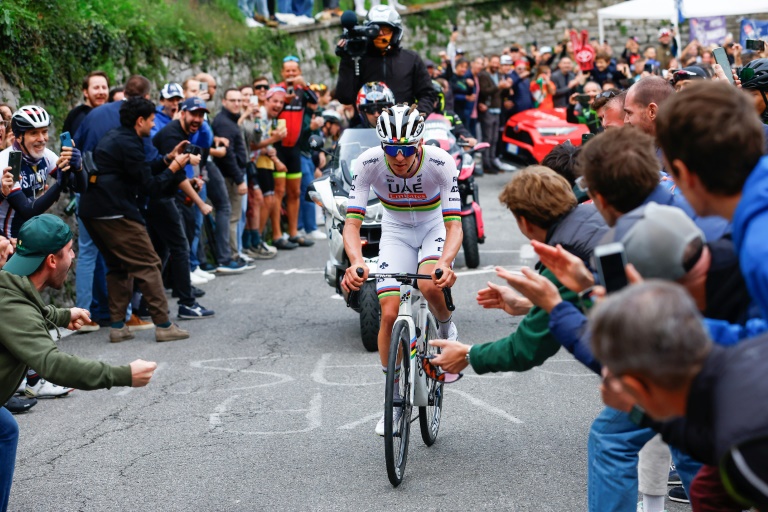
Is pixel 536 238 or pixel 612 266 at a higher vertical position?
pixel 612 266

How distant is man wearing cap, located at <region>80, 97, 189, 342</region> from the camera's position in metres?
9.30

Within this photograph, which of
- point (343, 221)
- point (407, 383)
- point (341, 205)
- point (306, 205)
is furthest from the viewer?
point (306, 205)

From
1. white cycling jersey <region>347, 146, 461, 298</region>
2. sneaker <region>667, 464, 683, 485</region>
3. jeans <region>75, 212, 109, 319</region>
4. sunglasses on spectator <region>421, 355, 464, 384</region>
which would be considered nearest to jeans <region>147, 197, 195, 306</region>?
jeans <region>75, 212, 109, 319</region>

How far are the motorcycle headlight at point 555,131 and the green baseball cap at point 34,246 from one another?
15.5 metres

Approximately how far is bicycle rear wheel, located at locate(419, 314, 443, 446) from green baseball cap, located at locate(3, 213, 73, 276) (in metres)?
2.28

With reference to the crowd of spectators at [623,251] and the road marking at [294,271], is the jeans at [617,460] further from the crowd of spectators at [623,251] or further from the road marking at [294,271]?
the road marking at [294,271]

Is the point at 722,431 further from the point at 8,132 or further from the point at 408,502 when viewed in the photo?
the point at 8,132

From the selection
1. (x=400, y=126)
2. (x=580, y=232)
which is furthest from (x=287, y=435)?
(x=580, y=232)

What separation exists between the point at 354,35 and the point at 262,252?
15.1 feet

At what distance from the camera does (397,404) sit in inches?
227

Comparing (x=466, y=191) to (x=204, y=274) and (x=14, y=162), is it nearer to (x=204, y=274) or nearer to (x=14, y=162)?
(x=204, y=274)

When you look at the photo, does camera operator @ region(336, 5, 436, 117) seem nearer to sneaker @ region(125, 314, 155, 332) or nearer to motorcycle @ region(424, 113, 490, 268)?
motorcycle @ region(424, 113, 490, 268)

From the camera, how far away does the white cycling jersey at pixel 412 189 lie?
668cm

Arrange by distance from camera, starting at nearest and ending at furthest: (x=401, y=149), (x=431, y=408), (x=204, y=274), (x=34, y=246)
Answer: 1. (x=34, y=246)
2. (x=431, y=408)
3. (x=401, y=149)
4. (x=204, y=274)
